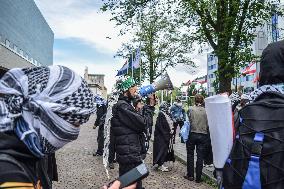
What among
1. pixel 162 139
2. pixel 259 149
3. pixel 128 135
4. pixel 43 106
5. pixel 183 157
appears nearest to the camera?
pixel 43 106

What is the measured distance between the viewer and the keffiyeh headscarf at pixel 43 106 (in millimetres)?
1735

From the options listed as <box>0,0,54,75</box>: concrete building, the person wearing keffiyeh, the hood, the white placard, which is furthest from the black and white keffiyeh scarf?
<box>0,0,54,75</box>: concrete building

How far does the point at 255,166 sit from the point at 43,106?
110cm

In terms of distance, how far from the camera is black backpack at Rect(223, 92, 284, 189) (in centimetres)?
213

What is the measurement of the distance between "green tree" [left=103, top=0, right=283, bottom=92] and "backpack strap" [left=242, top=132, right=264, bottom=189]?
13013 millimetres

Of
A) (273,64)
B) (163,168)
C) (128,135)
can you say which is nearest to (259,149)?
(273,64)

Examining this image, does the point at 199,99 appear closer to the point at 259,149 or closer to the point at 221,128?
the point at 221,128

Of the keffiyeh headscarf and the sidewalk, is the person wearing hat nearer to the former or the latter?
the sidewalk

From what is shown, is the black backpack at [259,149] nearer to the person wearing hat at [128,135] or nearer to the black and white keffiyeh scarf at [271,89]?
the black and white keffiyeh scarf at [271,89]

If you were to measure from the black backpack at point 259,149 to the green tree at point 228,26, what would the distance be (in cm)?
1289

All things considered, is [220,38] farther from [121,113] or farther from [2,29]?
[2,29]

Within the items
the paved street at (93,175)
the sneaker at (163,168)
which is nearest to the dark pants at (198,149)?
the paved street at (93,175)

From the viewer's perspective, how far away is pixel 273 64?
7.66ft

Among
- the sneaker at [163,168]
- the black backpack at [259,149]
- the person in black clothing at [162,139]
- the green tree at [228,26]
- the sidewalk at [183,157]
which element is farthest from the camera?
the green tree at [228,26]
